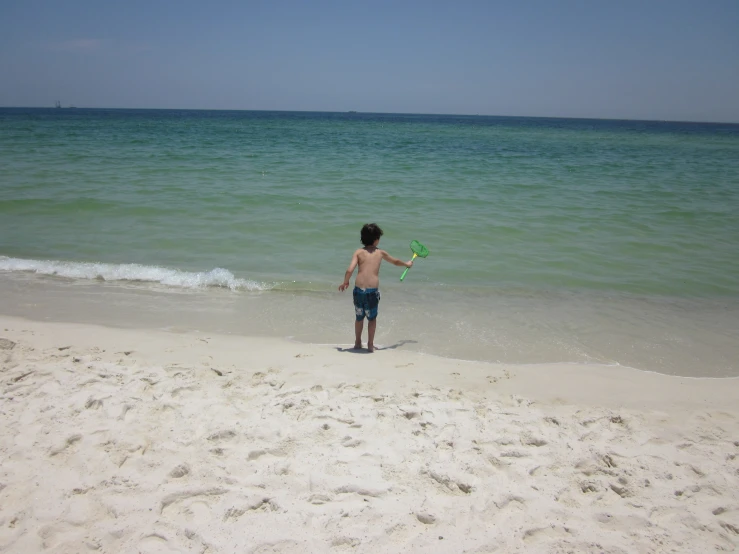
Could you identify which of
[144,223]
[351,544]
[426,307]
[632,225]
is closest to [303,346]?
[426,307]

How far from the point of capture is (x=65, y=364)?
446cm

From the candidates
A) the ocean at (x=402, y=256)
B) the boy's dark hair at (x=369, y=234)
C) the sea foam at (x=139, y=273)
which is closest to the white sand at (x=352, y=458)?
the ocean at (x=402, y=256)

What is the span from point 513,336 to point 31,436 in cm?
458

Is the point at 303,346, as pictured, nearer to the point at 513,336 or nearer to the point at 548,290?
the point at 513,336

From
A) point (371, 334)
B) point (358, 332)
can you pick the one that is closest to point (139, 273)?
point (358, 332)

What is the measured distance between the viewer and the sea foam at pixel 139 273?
7.22m

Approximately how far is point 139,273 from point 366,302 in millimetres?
3957

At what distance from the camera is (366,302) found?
5289mm

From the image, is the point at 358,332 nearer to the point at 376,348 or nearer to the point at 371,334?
the point at 371,334

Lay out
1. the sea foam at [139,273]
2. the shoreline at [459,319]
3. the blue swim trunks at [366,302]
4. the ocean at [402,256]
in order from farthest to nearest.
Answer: the sea foam at [139,273] < the ocean at [402,256] < the shoreline at [459,319] < the blue swim trunks at [366,302]

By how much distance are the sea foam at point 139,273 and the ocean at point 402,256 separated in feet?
0.11

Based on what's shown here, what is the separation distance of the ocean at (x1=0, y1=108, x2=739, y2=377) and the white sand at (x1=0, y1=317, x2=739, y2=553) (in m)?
1.09

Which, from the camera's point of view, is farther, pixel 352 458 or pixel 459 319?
pixel 459 319

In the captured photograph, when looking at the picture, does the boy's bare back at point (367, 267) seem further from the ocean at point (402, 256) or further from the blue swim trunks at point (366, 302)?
the ocean at point (402, 256)
